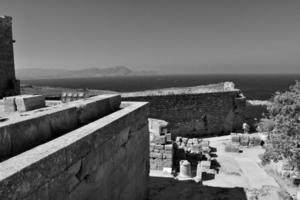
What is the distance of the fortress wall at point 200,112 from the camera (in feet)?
56.2

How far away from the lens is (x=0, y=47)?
33.7ft

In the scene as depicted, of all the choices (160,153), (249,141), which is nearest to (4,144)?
(160,153)

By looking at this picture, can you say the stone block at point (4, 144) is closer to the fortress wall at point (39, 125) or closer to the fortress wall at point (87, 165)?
the fortress wall at point (39, 125)

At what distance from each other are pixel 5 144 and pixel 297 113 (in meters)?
6.57

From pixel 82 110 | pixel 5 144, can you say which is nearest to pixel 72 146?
pixel 5 144

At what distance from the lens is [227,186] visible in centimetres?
795

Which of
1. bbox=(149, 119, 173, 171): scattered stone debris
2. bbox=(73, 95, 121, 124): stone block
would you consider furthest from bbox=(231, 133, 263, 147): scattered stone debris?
bbox=(73, 95, 121, 124): stone block

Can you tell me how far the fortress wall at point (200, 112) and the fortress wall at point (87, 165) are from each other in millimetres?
11244

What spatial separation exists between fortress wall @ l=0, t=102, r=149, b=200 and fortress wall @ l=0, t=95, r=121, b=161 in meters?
0.30

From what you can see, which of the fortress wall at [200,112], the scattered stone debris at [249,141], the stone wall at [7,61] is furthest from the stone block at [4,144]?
the fortress wall at [200,112]

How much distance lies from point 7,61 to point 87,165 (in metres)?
9.65

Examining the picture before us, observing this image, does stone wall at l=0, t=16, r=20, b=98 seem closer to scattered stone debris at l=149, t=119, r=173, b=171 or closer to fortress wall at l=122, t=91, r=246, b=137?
scattered stone debris at l=149, t=119, r=173, b=171

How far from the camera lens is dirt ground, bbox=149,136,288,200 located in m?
7.04

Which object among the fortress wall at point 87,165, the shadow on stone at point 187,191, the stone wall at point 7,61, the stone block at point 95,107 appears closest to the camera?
the fortress wall at point 87,165
